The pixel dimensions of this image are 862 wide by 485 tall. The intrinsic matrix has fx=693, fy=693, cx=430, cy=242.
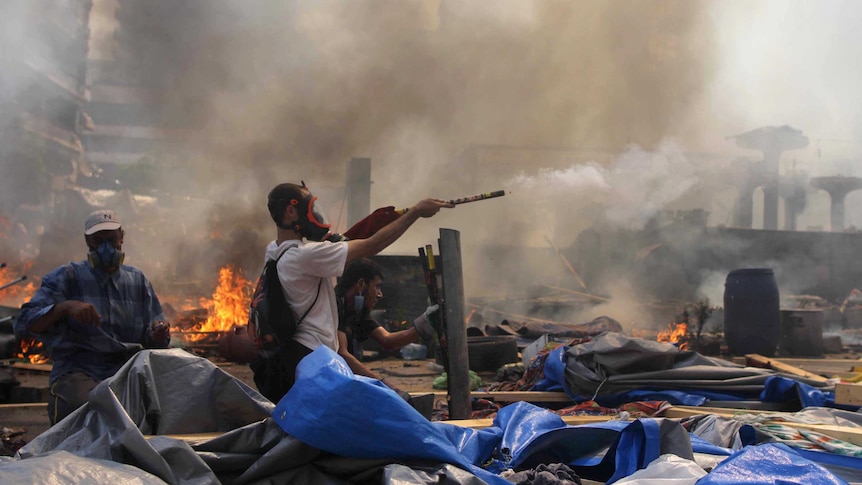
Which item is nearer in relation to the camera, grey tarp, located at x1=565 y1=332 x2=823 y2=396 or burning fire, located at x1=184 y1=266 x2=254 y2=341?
grey tarp, located at x1=565 y1=332 x2=823 y2=396

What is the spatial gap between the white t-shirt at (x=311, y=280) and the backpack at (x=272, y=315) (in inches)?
1.1

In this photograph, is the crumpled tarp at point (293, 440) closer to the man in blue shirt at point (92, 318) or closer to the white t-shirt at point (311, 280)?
the white t-shirt at point (311, 280)

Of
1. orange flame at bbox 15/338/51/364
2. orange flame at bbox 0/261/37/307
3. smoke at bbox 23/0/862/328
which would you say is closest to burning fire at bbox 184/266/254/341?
smoke at bbox 23/0/862/328

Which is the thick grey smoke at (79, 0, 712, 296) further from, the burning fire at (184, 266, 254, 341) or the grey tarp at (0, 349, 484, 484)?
the grey tarp at (0, 349, 484, 484)

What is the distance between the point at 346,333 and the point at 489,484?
261 cm

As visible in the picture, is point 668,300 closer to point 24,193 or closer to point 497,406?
point 497,406

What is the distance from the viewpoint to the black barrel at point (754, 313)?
28.0 ft

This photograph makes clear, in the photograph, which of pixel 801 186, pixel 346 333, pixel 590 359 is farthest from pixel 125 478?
pixel 801 186

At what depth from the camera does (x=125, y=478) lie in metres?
1.70

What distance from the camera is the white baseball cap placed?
3.89m

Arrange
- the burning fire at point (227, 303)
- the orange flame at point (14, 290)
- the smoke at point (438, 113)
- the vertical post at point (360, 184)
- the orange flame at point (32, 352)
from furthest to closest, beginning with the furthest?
the smoke at point (438, 113), the vertical post at point (360, 184), the orange flame at point (14, 290), the burning fire at point (227, 303), the orange flame at point (32, 352)

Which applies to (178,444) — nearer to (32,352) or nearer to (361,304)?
(361,304)

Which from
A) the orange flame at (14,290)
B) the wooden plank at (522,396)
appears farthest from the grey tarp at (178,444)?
the orange flame at (14,290)

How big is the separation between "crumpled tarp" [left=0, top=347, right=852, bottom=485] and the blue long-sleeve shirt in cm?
153
